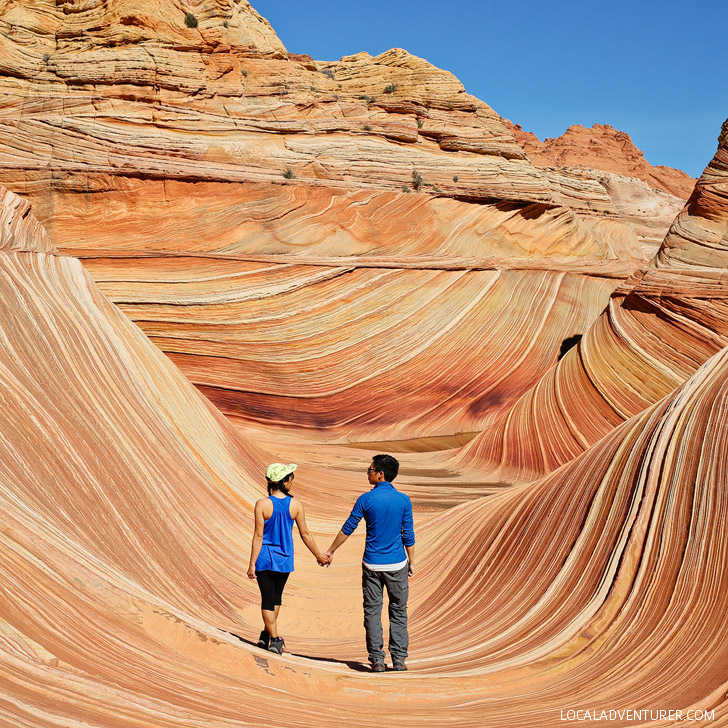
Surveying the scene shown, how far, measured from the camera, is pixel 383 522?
13.7 ft

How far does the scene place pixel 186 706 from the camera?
2.95m

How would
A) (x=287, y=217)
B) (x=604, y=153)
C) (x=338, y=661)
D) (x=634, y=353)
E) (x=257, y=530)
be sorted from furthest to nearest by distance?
(x=604, y=153)
(x=287, y=217)
(x=634, y=353)
(x=338, y=661)
(x=257, y=530)

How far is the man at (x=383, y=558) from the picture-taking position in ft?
13.7

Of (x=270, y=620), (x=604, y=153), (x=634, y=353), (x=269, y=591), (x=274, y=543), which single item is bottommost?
(x=270, y=620)

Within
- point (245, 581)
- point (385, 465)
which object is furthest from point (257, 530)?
point (245, 581)

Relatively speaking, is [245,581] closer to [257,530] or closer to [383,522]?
[257,530]

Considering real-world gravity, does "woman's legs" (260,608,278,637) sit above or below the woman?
below

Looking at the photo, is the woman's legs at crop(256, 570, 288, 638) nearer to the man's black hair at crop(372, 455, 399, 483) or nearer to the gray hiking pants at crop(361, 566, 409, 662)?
the gray hiking pants at crop(361, 566, 409, 662)

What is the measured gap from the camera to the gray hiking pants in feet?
13.7

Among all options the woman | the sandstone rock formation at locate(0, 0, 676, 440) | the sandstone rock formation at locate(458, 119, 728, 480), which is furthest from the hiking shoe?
the sandstone rock formation at locate(0, 0, 676, 440)

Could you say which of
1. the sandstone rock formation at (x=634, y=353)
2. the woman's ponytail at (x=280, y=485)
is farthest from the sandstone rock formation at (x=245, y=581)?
the sandstone rock formation at (x=634, y=353)

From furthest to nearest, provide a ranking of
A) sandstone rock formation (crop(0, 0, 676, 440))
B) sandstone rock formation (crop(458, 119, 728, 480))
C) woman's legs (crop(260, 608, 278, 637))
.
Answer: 1. sandstone rock formation (crop(0, 0, 676, 440))
2. sandstone rock formation (crop(458, 119, 728, 480))
3. woman's legs (crop(260, 608, 278, 637))

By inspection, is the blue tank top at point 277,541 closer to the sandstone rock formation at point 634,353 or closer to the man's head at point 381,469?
the man's head at point 381,469

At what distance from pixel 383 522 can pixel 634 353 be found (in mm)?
9223
